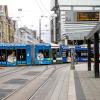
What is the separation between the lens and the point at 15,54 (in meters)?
59.4

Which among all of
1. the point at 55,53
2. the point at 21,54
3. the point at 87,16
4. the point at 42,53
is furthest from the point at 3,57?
the point at 87,16

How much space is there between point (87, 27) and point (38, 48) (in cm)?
749

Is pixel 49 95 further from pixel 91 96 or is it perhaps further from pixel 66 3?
pixel 66 3

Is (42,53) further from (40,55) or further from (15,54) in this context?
(15,54)

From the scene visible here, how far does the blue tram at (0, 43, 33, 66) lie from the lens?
5922cm

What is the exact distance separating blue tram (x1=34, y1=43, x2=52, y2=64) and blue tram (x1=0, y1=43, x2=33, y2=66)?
1335mm

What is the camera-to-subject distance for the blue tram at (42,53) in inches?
2400

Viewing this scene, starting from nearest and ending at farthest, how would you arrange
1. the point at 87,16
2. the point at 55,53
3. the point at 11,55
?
the point at 87,16, the point at 11,55, the point at 55,53

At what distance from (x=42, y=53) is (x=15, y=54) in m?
4.03

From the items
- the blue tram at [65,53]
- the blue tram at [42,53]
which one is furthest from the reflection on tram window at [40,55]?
the blue tram at [65,53]

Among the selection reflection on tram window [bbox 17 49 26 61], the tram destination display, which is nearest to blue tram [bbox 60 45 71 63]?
reflection on tram window [bbox 17 49 26 61]

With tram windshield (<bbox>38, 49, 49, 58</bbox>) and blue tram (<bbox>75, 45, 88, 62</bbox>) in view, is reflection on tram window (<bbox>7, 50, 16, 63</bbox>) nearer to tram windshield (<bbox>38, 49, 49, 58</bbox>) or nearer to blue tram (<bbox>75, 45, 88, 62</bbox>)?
tram windshield (<bbox>38, 49, 49, 58</bbox>)

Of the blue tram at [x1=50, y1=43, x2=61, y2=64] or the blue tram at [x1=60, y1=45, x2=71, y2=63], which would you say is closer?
the blue tram at [x1=50, y1=43, x2=61, y2=64]

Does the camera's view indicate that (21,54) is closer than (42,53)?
Yes
